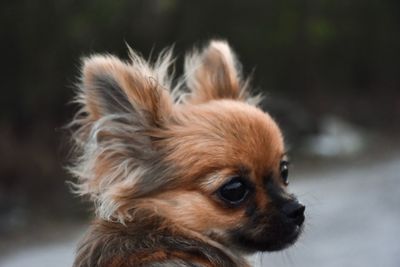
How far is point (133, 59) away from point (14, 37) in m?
10.7

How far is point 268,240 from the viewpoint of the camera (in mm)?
4926

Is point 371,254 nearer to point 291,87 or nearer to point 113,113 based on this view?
point 113,113

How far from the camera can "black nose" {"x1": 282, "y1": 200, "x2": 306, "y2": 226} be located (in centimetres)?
489

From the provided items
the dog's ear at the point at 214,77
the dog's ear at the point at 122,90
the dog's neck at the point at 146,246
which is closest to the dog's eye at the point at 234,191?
the dog's neck at the point at 146,246

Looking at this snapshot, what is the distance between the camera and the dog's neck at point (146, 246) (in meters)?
4.46

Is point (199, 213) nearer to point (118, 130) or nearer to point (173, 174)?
point (173, 174)

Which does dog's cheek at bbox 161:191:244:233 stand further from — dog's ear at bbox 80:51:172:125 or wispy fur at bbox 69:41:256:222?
dog's ear at bbox 80:51:172:125

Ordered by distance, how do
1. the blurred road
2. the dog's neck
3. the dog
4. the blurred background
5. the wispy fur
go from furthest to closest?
1. the blurred background
2. the blurred road
3. the wispy fur
4. the dog
5. the dog's neck

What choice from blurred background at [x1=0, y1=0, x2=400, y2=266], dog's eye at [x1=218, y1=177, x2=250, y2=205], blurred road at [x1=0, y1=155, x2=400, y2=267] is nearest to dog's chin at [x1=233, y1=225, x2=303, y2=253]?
dog's eye at [x1=218, y1=177, x2=250, y2=205]

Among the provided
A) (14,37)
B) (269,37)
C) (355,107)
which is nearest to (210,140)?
(14,37)

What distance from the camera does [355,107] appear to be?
23203 mm

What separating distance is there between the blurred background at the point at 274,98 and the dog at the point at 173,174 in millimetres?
3205

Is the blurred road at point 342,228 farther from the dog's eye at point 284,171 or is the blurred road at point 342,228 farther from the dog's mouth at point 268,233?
the dog's mouth at point 268,233

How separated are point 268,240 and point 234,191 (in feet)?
1.42
